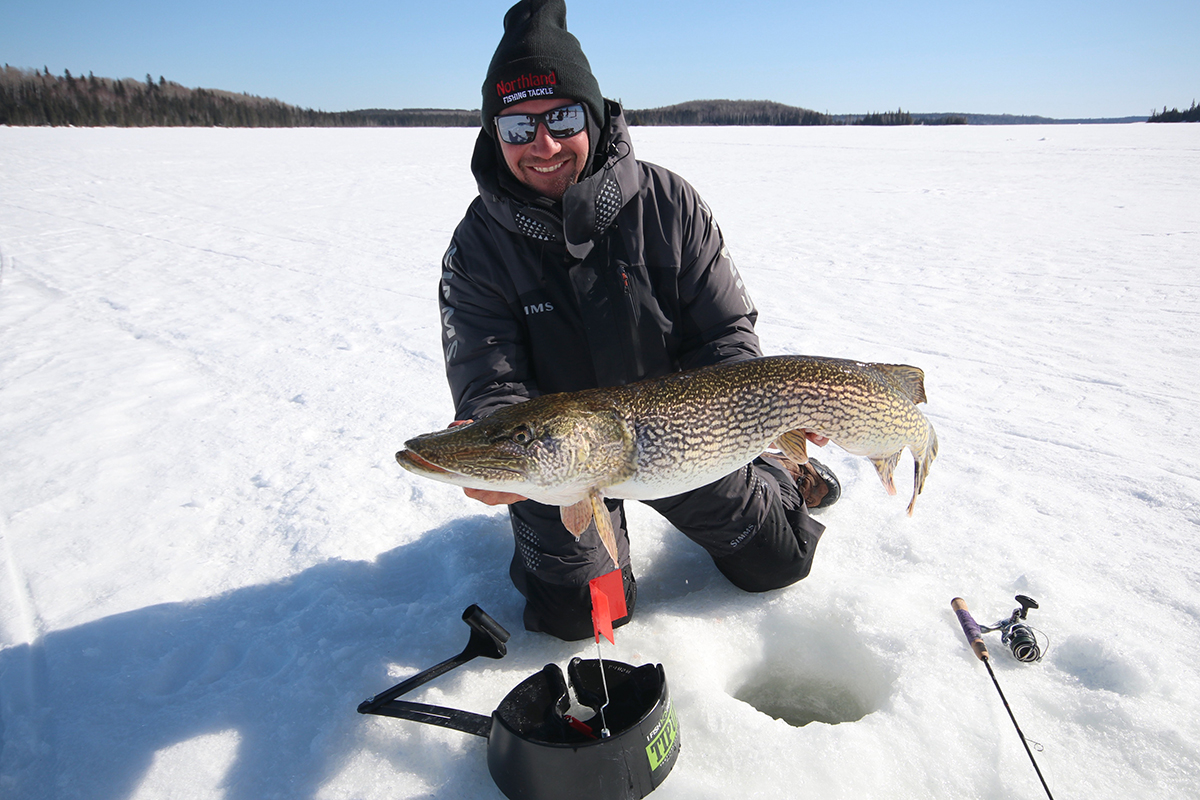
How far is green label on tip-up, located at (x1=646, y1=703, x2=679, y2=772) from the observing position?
1.64 m

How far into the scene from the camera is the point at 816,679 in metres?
2.19

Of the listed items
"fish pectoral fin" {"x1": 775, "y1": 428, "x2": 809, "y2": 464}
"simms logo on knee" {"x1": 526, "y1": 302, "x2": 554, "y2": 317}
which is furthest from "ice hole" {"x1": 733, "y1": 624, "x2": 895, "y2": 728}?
"simms logo on knee" {"x1": 526, "y1": 302, "x2": 554, "y2": 317}

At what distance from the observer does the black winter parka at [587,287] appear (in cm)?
242

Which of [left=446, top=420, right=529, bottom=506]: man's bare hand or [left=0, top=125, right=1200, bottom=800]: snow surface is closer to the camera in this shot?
[left=0, top=125, right=1200, bottom=800]: snow surface

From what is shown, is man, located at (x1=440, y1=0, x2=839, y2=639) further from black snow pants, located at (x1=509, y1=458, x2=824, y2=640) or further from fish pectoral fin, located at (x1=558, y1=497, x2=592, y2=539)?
fish pectoral fin, located at (x1=558, y1=497, x2=592, y2=539)

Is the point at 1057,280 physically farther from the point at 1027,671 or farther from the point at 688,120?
the point at 688,120

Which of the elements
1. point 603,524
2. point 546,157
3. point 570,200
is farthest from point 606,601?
point 546,157

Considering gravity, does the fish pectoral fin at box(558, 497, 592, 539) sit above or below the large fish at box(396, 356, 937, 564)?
below

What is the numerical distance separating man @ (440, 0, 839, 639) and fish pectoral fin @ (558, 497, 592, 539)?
532 mm

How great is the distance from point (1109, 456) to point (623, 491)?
2.51 meters

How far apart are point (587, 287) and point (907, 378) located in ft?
3.94

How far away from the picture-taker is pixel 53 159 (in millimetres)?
17953

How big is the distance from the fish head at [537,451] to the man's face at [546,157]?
1.02 m

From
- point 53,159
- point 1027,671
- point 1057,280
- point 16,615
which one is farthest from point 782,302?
point 53,159
